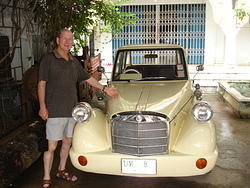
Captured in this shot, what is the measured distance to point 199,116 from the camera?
10.4 feet

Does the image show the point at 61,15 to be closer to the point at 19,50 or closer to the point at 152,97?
the point at 19,50

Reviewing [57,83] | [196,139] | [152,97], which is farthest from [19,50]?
[196,139]

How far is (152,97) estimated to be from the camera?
3.44 m

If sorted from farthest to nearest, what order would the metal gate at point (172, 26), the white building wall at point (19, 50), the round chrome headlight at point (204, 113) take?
the metal gate at point (172, 26), the white building wall at point (19, 50), the round chrome headlight at point (204, 113)

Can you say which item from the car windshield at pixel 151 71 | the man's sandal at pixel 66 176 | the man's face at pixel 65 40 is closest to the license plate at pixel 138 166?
the man's sandal at pixel 66 176

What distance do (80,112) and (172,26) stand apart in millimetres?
9903

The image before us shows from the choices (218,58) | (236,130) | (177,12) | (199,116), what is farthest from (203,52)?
(199,116)

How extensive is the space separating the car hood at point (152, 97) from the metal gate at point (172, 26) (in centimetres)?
870

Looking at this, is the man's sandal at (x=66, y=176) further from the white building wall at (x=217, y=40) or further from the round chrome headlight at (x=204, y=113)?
the white building wall at (x=217, y=40)

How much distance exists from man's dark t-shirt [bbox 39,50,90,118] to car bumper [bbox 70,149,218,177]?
0.55m

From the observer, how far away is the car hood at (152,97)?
3234mm

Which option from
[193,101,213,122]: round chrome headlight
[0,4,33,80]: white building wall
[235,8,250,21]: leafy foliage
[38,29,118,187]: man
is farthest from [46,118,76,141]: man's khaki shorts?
[235,8,250,21]: leafy foliage

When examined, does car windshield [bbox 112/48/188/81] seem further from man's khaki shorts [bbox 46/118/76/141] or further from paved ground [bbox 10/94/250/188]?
paved ground [bbox 10/94/250/188]

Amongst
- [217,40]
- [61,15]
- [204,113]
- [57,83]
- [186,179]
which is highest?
[61,15]
